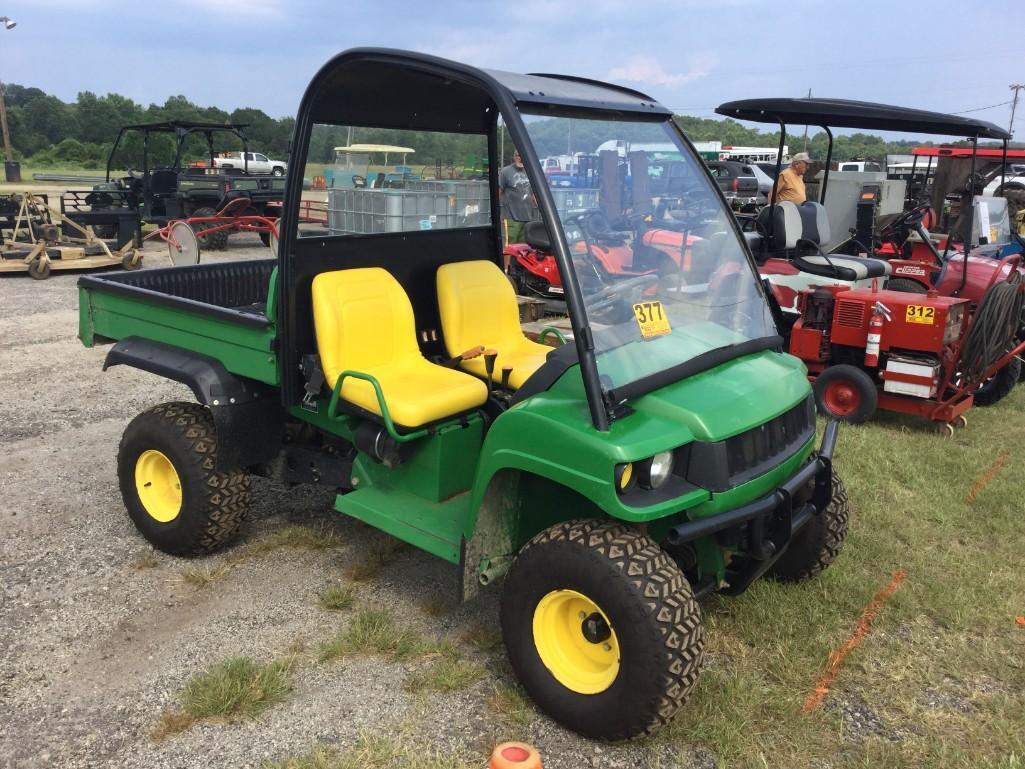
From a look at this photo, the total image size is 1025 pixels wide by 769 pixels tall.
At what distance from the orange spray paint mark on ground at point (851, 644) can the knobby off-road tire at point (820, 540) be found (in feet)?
0.86

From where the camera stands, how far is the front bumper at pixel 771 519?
2.59m

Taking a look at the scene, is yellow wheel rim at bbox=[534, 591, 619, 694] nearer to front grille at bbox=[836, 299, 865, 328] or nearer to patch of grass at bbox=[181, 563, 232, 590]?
patch of grass at bbox=[181, 563, 232, 590]

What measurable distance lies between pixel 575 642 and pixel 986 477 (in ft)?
12.0

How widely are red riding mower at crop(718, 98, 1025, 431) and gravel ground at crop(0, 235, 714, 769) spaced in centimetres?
338

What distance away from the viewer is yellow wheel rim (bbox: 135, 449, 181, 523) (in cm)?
398

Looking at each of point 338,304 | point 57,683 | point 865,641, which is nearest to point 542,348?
point 338,304

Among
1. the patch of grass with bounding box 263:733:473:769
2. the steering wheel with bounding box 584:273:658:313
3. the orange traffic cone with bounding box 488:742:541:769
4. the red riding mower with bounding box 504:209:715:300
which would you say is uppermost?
the red riding mower with bounding box 504:209:715:300

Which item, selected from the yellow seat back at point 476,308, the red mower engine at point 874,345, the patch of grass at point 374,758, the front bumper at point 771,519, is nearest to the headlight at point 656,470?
the front bumper at point 771,519

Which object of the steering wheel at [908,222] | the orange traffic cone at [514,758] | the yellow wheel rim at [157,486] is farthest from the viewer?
the steering wheel at [908,222]

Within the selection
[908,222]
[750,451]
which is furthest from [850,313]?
[750,451]

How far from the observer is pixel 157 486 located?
404 centimetres

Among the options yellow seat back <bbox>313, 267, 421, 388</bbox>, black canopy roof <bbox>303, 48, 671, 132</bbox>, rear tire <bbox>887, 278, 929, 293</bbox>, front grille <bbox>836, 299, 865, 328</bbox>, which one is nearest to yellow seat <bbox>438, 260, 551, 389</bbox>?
yellow seat back <bbox>313, 267, 421, 388</bbox>

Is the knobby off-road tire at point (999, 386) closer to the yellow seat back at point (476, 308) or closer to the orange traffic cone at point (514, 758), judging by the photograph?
the yellow seat back at point (476, 308)

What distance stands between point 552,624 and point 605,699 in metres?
0.29
